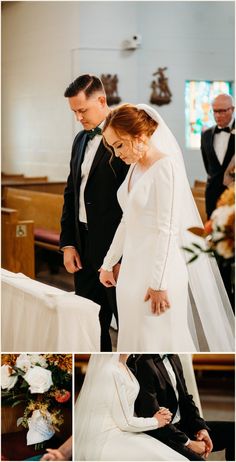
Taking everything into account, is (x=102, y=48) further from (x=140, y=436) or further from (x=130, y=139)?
(x=140, y=436)

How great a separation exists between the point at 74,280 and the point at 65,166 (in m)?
0.58

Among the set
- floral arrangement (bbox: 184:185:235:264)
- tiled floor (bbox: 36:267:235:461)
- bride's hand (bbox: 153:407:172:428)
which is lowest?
bride's hand (bbox: 153:407:172:428)

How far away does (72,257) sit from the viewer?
4055 millimetres

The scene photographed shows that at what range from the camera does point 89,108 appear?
395cm

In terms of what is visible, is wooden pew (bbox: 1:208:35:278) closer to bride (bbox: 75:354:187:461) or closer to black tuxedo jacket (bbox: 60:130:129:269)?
black tuxedo jacket (bbox: 60:130:129:269)

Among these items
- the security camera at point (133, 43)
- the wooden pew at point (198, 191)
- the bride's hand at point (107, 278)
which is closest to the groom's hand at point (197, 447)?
the bride's hand at point (107, 278)

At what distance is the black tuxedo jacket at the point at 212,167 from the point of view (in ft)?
13.1

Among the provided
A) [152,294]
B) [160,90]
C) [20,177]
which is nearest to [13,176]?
[20,177]

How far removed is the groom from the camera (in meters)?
3.94

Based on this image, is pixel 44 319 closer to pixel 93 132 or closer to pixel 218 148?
pixel 93 132

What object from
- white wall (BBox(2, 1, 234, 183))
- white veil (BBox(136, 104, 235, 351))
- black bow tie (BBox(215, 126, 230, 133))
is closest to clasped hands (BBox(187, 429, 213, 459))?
white veil (BBox(136, 104, 235, 351))

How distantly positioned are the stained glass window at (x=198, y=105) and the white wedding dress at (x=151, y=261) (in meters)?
0.31

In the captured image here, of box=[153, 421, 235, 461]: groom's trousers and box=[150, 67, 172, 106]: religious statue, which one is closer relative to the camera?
box=[153, 421, 235, 461]: groom's trousers

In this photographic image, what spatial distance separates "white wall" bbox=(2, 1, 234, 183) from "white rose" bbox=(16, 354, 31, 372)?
3.05 ft
